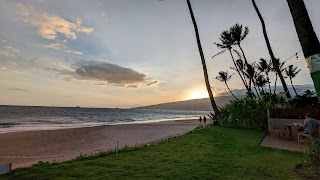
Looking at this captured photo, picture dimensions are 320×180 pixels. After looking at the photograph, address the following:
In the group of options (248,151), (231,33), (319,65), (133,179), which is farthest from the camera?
(231,33)

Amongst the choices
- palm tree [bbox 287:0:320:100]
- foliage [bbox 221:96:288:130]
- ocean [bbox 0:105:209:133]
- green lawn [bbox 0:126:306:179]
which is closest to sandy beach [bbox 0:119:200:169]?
green lawn [bbox 0:126:306:179]

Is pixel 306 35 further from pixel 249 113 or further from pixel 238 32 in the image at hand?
pixel 238 32

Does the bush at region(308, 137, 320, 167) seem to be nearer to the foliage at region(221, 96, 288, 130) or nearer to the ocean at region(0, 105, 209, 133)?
the foliage at region(221, 96, 288, 130)

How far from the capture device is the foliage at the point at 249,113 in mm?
17500

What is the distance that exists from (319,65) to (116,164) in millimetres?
6088

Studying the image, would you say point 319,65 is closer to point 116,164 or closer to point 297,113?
point 116,164

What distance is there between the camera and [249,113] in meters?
18.4

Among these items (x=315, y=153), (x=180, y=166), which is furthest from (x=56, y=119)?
(x=315, y=153)

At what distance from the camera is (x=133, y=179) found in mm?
5832

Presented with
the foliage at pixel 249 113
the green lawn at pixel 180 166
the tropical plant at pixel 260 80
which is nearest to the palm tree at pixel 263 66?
the tropical plant at pixel 260 80

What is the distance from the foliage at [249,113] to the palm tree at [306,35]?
14985mm

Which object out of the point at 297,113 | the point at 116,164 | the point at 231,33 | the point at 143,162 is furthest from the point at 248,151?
the point at 231,33

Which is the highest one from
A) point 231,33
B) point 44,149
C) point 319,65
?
point 231,33

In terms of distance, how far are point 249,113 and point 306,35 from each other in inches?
641
